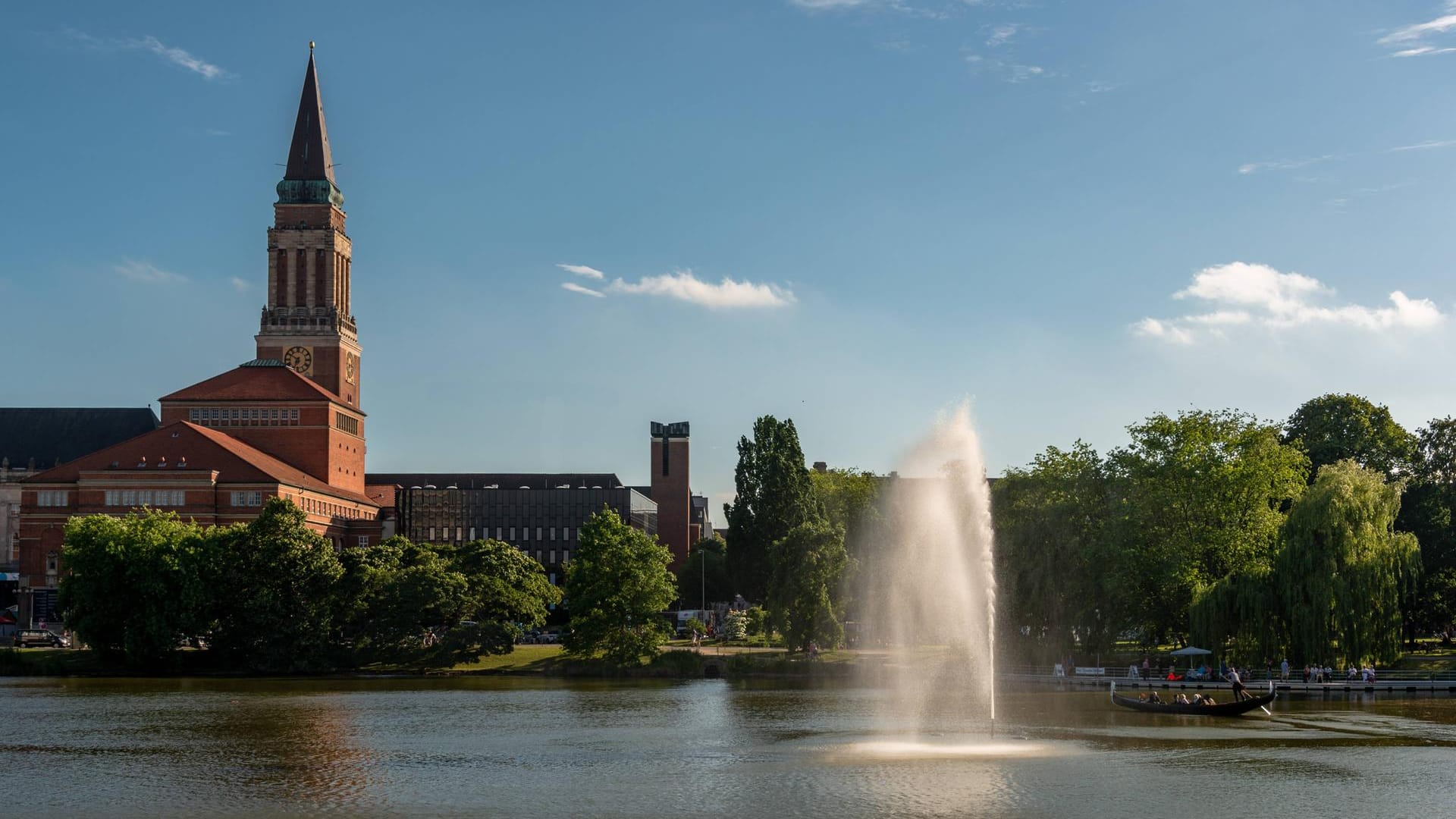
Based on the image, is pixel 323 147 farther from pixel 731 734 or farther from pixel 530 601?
pixel 731 734

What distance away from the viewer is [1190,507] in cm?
8319

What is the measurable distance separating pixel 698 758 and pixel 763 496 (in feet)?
219

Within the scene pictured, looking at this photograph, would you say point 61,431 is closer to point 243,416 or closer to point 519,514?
point 243,416

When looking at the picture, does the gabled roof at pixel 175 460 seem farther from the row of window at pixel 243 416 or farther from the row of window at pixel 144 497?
Answer: the row of window at pixel 243 416

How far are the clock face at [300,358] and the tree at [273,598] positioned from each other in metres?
64.8

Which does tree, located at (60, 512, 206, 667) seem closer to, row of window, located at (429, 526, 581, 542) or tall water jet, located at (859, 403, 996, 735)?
tall water jet, located at (859, 403, 996, 735)

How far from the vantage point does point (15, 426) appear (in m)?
158

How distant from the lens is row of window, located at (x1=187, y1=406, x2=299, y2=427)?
14625 cm

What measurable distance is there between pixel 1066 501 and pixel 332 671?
4939 centimetres

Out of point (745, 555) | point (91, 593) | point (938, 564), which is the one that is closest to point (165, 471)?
point (91, 593)

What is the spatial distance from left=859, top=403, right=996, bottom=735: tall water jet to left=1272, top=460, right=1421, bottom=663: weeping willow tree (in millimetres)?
15067

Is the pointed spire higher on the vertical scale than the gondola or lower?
higher

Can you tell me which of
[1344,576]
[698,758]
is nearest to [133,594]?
[698,758]

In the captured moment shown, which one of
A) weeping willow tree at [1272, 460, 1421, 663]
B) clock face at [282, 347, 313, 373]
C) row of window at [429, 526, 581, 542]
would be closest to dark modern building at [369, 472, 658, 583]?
row of window at [429, 526, 581, 542]
